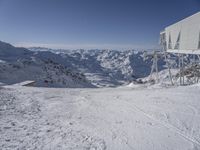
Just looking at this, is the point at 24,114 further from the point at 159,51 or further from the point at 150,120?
the point at 159,51

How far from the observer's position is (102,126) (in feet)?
22.4

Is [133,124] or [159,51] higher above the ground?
[159,51]

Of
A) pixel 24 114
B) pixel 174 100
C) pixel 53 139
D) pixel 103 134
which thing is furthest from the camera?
pixel 174 100

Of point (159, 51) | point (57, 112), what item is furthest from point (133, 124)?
point (159, 51)

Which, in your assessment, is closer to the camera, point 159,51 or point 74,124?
point 74,124

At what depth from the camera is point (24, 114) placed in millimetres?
8070

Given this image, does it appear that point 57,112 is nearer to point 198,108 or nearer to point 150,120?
point 150,120

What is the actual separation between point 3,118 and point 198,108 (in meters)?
7.77

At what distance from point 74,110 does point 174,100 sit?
5033 millimetres

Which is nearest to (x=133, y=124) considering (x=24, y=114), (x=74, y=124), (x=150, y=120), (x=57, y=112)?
(x=150, y=120)

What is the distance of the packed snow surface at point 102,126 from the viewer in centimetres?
541

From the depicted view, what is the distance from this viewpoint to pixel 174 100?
412 inches

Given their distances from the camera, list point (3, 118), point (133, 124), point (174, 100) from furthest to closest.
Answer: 1. point (174, 100)
2. point (3, 118)
3. point (133, 124)

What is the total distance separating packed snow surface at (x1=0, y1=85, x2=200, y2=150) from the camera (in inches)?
213
